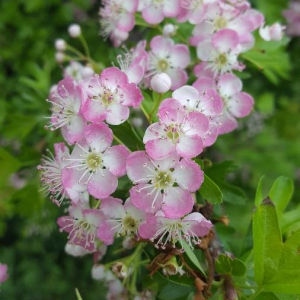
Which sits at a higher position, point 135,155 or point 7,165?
point 135,155

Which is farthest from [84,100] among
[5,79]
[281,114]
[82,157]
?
[281,114]

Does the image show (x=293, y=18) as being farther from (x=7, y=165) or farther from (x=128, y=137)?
(x=128, y=137)

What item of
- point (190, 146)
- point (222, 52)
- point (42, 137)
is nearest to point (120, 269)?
point (190, 146)

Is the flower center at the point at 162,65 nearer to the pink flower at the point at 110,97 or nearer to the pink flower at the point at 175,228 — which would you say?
the pink flower at the point at 110,97

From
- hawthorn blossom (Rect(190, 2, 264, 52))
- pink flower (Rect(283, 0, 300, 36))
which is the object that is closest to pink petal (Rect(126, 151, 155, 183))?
hawthorn blossom (Rect(190, 2, 264, 52))

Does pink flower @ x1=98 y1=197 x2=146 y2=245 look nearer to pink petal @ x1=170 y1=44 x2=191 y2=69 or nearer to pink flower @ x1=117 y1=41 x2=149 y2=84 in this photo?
pink flower @ x1=117 y1=41 x2=149 y2=84
